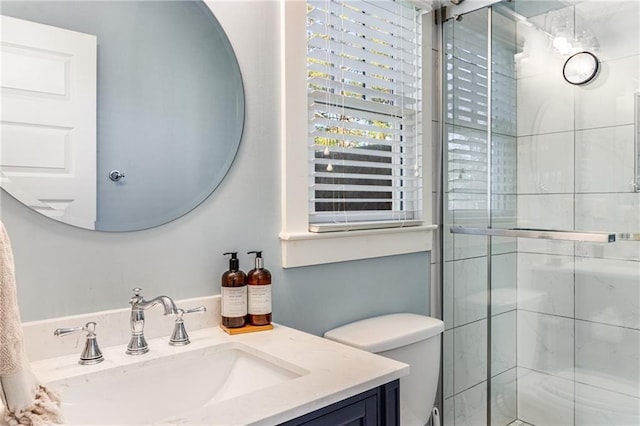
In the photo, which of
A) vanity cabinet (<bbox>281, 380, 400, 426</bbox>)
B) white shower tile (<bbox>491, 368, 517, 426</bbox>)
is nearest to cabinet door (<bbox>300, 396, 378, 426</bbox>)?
vanity cabinet (<bbox>281, 380, 400, 426</bbox>)

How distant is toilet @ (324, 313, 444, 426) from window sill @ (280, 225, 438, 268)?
23 centimetres

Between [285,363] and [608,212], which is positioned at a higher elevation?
[608,212]

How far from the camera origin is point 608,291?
1.63 metres

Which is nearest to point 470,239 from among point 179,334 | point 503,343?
point 503,343

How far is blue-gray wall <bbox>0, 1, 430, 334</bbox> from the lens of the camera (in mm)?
987

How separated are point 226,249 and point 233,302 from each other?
0.16 m

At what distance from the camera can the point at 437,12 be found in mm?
1899

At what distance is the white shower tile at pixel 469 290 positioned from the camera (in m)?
1.87

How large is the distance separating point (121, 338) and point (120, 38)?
70 centimetres

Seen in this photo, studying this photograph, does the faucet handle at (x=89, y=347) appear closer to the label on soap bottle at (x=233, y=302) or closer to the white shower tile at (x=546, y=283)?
the label on soap bottle at (x=233, y=302)

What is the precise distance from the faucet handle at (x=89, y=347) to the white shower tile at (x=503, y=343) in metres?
1.47

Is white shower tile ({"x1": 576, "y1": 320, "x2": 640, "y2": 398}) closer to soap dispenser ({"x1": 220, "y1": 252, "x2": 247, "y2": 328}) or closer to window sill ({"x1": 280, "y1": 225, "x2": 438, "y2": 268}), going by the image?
window sill ({"x1": 280, "y1": 225, "x2": 438, "y2": 268})

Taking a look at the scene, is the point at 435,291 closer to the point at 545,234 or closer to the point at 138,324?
the point at 545,234

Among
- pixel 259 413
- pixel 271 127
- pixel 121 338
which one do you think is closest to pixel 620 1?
pixel 271 127
